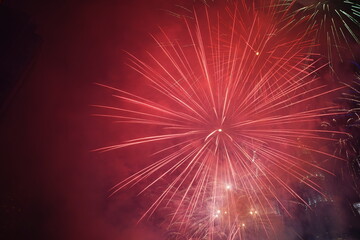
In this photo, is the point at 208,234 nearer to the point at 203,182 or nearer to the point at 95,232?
the point at 203,182

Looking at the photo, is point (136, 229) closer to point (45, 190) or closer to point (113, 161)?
point (113, 161)

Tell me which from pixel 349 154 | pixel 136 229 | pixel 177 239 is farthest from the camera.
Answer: pixel 349 154

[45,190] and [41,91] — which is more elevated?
[41,91]

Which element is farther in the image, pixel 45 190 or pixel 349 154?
pixel 349 154

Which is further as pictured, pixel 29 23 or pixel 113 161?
pixel 113 161

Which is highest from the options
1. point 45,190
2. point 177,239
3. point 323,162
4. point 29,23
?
point 323,162

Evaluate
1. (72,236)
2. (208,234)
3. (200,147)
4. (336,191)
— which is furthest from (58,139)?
(336,191)

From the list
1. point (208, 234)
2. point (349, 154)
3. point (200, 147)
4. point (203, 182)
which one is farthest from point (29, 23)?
point (349, 154)

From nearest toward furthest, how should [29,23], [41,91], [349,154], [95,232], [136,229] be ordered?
[29,23], [41,91], [95,232], [136,229], [349,154]

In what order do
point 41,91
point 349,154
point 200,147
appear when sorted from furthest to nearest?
point 349,154, point 200,147, point 41,91
